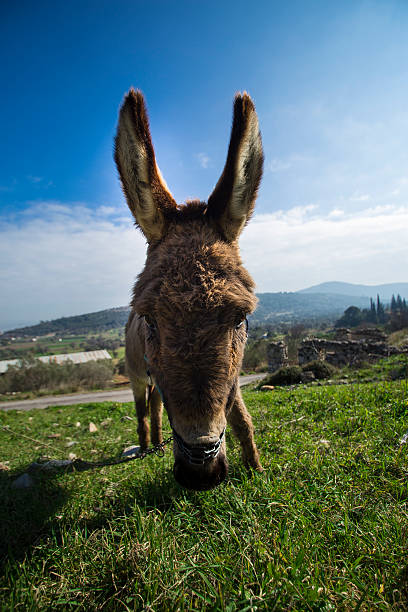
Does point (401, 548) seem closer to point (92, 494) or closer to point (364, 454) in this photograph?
point (364, 454)

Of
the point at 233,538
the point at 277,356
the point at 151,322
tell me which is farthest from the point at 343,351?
the point at 151,322

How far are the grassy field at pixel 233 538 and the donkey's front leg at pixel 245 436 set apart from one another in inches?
6.3

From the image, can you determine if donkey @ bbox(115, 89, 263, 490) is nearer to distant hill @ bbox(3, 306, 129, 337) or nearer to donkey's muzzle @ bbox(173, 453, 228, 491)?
donkey's muzzle @ bbox(173, 453, 228, 491)

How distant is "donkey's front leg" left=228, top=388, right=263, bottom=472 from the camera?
2.99 m

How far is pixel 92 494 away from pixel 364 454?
130 inches

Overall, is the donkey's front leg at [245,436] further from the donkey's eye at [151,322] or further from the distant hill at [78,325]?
the distant hill at [78,325]

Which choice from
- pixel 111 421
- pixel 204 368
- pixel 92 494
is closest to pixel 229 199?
pixel 204 368

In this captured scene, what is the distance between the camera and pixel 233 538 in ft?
5.87

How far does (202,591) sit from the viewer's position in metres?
1.42

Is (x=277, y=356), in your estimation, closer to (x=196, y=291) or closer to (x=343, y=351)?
(x=343, y=351)

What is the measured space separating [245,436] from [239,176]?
297 centimetres

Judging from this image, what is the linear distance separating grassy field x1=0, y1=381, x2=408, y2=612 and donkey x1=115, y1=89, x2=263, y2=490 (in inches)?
17.0

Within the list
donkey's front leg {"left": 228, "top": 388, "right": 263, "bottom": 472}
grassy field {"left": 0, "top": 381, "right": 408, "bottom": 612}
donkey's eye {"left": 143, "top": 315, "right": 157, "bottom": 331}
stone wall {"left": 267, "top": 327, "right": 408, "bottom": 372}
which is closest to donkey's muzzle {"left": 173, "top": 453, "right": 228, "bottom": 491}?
grassy field {"left": 0, "top": 381, "right": 408, "bottom": 612}

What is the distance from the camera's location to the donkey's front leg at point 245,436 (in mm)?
2992
